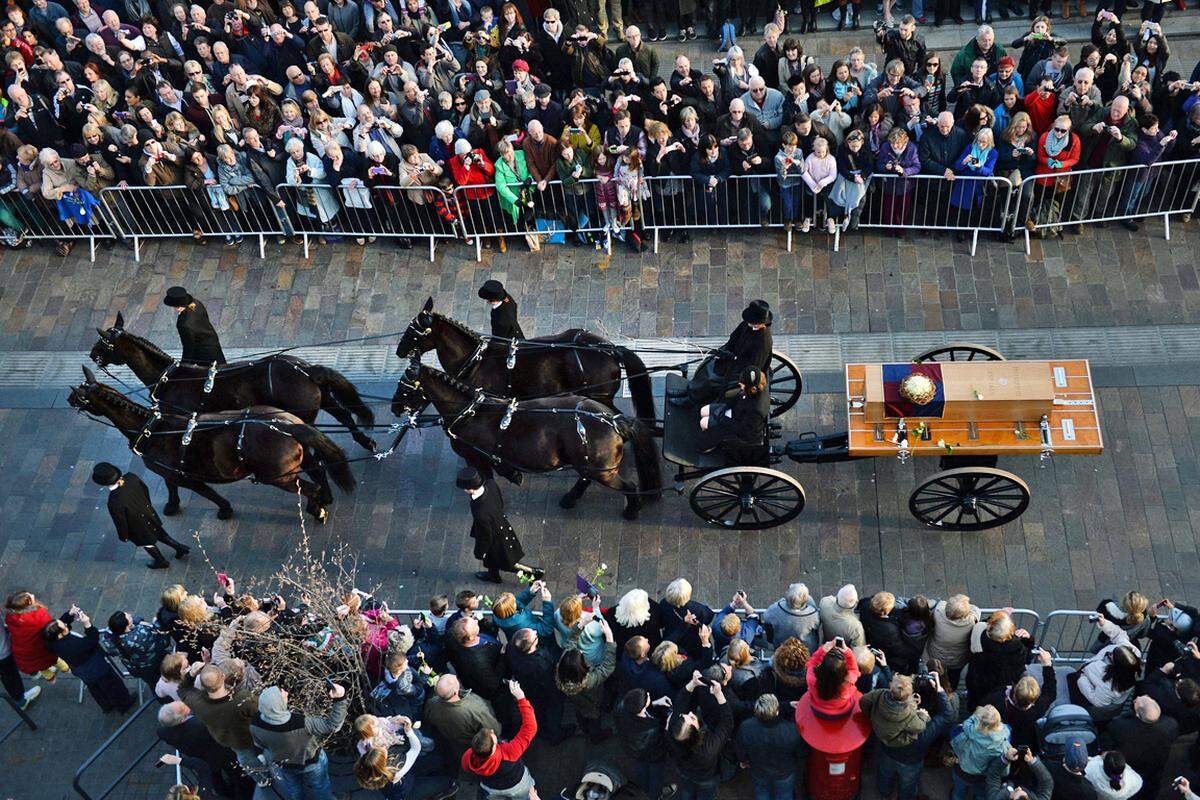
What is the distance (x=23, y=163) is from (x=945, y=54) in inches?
470

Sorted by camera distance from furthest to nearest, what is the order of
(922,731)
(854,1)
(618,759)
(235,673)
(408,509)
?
(854,1)
(408,509)
(618,759)
(235,673)
(922,731)

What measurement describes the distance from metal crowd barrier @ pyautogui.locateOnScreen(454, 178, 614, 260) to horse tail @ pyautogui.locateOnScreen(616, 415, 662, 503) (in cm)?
375

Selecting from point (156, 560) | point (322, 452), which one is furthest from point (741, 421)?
point (156, 560)

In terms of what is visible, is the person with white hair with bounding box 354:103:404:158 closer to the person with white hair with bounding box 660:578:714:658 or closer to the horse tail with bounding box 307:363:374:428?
the horse tail with bounding box 307:363:374:428

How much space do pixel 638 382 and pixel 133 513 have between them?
15.4 ft

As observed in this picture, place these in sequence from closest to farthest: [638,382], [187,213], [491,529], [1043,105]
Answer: [491,529] → [638,382] → [1043,105] → [187,213]

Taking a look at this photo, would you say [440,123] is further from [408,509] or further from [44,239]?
[44,239]

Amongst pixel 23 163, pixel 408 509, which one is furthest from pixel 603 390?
pixel 23 163

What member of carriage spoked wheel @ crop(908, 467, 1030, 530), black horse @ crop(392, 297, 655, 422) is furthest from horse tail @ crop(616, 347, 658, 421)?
carriage spoked wheel @ crop(908, 467, 1030, 530)

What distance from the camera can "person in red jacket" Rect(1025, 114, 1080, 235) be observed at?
37.4 feet

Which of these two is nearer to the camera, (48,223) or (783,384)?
(783,384)

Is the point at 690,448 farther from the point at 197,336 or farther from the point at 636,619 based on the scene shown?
the point at 197,336

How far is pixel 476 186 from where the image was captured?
12.6 metres

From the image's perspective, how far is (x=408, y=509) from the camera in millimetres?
10883
